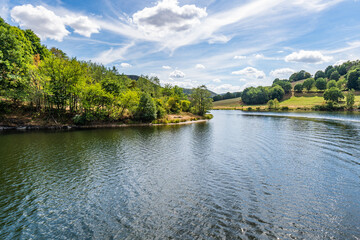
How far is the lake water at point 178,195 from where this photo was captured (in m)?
10.9

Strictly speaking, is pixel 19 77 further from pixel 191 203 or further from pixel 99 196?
pixel 191 203

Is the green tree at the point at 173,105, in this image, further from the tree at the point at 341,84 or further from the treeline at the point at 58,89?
the tree at the point at 341,84

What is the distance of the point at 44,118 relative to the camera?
55.7 meters

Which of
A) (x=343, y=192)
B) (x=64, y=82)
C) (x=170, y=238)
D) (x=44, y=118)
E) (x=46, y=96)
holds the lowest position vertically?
(x=343, y=192)

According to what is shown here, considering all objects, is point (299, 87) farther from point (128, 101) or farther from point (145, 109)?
point (128, 101)

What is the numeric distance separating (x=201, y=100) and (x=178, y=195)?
271 feet

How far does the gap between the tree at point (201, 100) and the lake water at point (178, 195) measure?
68168 mm

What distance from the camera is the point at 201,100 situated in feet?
312

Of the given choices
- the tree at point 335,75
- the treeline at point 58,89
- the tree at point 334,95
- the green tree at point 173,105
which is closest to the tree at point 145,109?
the treeline at point 58,89

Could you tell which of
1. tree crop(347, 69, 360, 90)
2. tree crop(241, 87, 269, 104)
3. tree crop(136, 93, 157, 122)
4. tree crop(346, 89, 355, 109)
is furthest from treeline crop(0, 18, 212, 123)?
tree crop(347, 69, 360, 90)

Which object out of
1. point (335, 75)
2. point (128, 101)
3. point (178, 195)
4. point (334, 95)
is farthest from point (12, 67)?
point (335, 75)

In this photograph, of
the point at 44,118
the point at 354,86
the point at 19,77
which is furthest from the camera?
the point at 354,86

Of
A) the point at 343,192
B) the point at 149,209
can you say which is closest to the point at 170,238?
the point at 149,209

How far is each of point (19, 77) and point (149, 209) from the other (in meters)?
54.6
